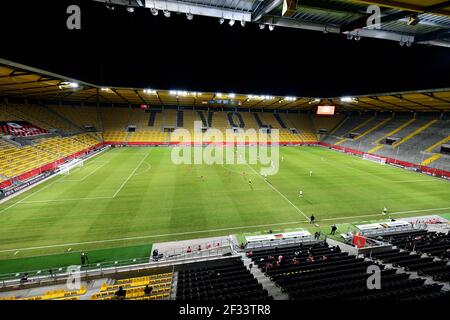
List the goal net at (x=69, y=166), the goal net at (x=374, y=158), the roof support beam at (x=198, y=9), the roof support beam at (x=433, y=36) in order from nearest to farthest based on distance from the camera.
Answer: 1. the roof support beam at (x=198, y=9)
2. the roof support beam at (x=433, y=36)
3. the goal net at (x=69, y=166)
4. the goal net at (x=374, y=158)

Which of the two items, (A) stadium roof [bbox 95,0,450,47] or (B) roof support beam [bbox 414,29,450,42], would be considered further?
(B) roof support beam [bbox 414,29,450,42]

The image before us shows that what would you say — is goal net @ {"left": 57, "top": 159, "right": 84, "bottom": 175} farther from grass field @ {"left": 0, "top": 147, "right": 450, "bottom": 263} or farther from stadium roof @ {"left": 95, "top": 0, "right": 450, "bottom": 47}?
stadium roof @ {"left": 95, "top": 0, "right": 450, "bottom": 47}

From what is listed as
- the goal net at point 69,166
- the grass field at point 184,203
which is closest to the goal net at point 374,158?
the grass field at point 184,203

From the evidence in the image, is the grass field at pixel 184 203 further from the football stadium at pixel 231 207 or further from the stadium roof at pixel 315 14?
the stadium roof at pixel 315 14

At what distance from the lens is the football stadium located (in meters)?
10.2

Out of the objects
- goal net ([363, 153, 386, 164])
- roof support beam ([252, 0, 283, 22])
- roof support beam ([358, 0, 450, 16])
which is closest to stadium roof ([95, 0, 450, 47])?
roof support beam ([252, 0, 283, 22])

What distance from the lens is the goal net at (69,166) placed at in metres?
29.1

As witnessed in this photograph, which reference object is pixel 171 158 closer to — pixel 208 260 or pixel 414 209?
pixel 208 260

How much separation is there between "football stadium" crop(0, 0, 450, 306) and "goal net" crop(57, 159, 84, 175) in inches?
7.6

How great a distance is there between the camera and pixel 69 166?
30641 millimetres

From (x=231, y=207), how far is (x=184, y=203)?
4.50 m

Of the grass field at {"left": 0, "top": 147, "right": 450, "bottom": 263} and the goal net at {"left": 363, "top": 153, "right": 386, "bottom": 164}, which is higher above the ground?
the goal net at {"left": 363, "top": 153, "right": 386, "bottom": 164}

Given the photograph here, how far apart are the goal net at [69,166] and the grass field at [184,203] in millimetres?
1410
